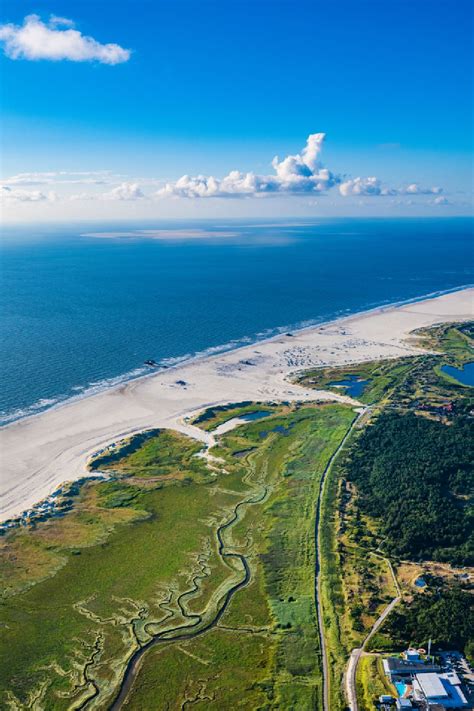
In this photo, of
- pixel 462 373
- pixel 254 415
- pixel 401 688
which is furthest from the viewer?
pixel 462 373

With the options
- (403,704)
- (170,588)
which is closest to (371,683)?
(403,704)

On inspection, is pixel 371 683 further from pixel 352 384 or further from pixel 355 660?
pixel 352 384

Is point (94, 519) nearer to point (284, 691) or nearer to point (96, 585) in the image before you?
point (96, 585)

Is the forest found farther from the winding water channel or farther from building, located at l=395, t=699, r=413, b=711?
building, located at l=395, t=699, r=413, b=711

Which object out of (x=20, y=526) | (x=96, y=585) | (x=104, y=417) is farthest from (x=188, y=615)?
(x=104, y=417)

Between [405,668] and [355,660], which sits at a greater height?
[405,668]

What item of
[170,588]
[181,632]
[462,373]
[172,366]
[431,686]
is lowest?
[181,632]

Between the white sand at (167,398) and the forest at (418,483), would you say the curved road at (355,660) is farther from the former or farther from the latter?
the white sand at (167,398)
